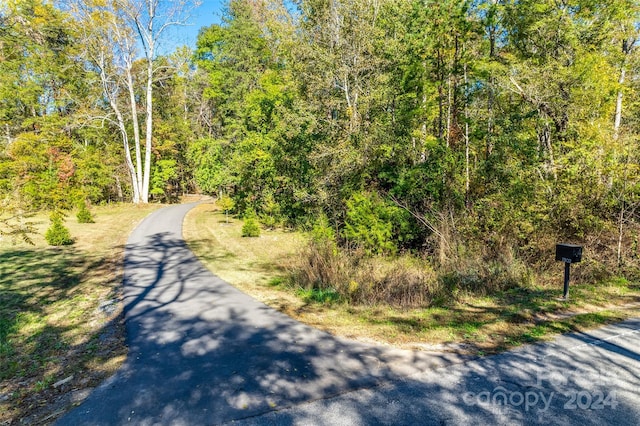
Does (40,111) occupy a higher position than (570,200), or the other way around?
(40,111)

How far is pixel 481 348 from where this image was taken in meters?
5.11

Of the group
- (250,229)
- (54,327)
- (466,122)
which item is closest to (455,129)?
(466,122)

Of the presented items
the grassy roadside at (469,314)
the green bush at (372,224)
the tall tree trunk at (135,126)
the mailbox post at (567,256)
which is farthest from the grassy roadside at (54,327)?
the tall tree trunk at (135,126)

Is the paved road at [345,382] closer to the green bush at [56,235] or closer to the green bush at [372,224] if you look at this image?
the green bush at [372,224]

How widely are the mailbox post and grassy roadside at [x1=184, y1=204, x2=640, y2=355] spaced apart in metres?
0.32

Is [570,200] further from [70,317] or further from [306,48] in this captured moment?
[70,317]

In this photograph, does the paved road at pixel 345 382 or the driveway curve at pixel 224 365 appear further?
the driveway curve at pixel 224 365

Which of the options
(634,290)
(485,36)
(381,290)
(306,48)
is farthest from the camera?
(306,48)

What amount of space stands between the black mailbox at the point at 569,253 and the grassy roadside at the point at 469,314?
2.69 ft

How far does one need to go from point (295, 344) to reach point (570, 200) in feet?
29.4

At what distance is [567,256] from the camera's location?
276 inches

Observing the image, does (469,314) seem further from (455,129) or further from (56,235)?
(56,235)

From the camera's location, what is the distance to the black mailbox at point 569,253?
689 cm

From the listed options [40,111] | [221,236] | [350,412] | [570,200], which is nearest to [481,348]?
[350,412]
